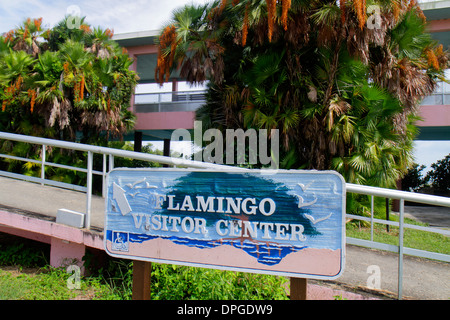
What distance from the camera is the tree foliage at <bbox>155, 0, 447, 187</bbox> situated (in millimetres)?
7160

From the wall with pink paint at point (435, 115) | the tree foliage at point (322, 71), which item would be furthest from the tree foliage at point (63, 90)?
the wall with pink paint at point (435, 115)

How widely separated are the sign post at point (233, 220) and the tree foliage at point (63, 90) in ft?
27.9

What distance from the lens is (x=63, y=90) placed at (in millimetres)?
9828

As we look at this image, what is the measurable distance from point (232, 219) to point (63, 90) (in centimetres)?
952

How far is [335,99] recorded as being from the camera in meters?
7.37

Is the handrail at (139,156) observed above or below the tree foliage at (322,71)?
below

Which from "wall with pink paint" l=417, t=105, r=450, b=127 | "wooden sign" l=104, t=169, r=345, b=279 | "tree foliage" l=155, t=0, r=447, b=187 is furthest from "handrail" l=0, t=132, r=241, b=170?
"wall with pink paint" l=417, t=105, r=450, b=127

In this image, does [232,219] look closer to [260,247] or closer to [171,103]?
[260,247]

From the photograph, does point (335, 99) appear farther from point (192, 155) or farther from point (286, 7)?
point (192, 155)

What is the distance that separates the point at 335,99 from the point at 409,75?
2298mm

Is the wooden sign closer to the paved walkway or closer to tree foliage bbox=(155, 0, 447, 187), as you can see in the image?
the paved walkway

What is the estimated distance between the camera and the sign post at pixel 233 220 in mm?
1889

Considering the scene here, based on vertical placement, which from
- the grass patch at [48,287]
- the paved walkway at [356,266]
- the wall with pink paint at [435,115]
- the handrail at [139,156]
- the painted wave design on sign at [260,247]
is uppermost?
the wall with pink paint at [435,115]

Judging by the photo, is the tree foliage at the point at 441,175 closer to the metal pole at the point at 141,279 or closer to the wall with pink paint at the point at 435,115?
the wall with pink paint at the point at 435,115
